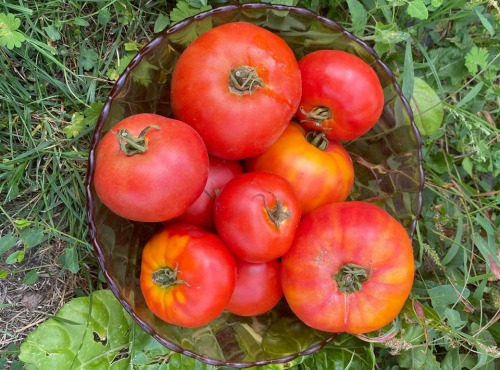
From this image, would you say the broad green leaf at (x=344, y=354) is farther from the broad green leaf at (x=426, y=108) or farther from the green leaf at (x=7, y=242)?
the green leaf at (x=7, y=242)

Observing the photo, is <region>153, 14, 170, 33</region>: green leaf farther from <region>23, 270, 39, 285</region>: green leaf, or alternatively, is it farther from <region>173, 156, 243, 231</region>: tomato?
<region>23, 270, 39, 285</region>: green leaf

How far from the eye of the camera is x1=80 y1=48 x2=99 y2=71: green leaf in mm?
1590

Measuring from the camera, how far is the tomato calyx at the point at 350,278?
1.22 m

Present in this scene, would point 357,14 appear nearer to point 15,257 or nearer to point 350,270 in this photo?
point 350,270

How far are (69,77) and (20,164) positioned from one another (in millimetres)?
313

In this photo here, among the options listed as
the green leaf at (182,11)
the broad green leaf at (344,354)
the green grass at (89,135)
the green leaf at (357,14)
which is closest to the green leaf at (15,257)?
the green grass at (89,135)

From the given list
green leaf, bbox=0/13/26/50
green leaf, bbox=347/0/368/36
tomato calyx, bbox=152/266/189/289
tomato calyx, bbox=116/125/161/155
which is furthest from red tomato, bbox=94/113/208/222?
green leaf, bbox=347/0/368/36

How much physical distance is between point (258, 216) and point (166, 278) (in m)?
0.27

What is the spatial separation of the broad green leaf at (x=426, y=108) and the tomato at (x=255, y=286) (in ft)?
→ 2.58

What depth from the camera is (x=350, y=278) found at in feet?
4.02

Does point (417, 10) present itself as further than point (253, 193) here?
Yes

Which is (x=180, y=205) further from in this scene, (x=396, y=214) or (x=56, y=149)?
(x=396, y=214)

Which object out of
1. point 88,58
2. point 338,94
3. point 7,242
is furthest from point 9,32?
point 338,94

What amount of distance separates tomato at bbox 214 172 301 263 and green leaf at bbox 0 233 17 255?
664 millimetres
